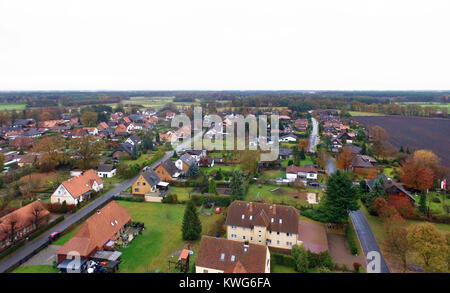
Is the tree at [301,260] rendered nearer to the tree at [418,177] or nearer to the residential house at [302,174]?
the residential house at [302,174]

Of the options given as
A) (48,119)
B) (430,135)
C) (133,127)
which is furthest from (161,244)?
(48,119)

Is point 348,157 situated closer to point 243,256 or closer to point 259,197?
point 259,197

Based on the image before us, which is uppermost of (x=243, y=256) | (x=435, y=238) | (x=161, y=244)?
(x=435, y=238)

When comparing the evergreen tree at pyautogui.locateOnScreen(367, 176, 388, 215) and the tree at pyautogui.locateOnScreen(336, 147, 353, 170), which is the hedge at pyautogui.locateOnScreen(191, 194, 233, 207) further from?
the tree at pyautogui.locateOnScreen(336, 147, 353, 170)

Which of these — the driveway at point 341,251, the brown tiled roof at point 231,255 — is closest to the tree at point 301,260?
the driveway at point 341,251

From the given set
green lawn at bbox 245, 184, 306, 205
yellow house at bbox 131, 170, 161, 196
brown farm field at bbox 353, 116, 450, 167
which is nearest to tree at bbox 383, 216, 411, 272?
green lawn at bbox 245, 184, 306, 205

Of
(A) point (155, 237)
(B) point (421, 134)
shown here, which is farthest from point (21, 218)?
(B) point (421, 134)
